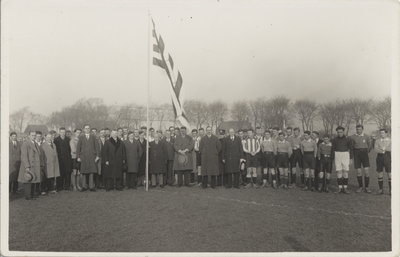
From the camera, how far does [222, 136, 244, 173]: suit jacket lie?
23.3 feet

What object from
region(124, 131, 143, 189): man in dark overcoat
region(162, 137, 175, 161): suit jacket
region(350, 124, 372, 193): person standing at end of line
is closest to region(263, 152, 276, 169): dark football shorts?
region(350, 124, 372, 193): person standing at end of line

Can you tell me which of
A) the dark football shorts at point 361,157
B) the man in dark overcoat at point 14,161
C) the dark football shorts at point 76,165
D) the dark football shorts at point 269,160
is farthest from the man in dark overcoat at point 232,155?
the man in dark overcoat at point 14,161

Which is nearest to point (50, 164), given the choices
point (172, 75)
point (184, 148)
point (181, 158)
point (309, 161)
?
point (181, 158)

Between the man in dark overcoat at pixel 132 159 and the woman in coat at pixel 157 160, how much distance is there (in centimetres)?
39

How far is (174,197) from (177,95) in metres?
2.38

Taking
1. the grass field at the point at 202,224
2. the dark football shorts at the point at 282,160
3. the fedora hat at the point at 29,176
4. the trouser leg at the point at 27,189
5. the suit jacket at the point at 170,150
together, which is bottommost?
the grass field at the point at 202,224

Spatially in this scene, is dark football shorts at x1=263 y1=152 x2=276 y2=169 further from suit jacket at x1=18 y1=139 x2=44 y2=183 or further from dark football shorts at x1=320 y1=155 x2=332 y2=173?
suit jacket at x1=18 y1=139 x2=44 y2=183

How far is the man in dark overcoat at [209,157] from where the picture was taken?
23.5 feet

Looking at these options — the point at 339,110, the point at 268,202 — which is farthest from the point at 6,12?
the point at 339,110

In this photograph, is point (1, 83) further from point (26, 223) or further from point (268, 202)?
point (268, 202)

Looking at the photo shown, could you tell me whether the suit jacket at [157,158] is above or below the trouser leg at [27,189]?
above

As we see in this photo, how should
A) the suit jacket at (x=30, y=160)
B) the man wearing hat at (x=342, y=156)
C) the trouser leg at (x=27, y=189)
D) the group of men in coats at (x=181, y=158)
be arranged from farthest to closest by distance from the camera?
the group of men in coats at (x=181, y=158) → the man wearing hat at (x=342, y=156) → the suit jacket at (x=30, y=160) → the trouser leg at (x=27, y=189)

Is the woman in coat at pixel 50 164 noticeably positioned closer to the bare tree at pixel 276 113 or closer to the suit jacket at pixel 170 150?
the suit jacket at pixel 170 150

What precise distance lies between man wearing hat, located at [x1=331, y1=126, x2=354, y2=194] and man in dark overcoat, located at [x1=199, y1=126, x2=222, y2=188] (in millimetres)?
3016
